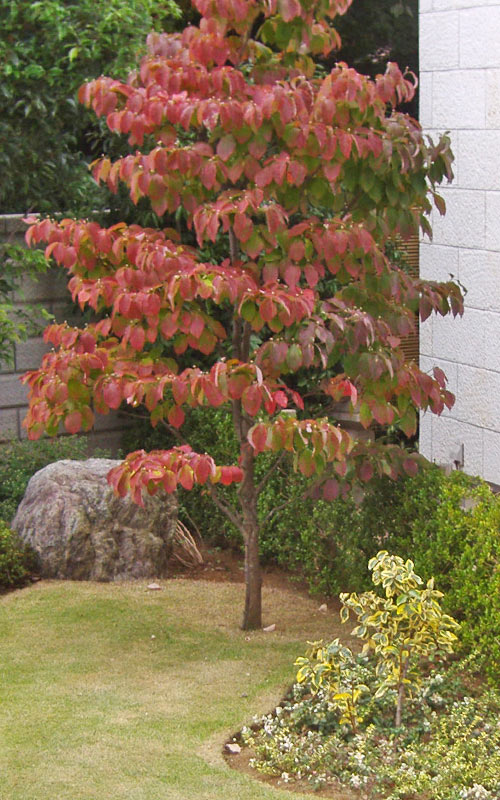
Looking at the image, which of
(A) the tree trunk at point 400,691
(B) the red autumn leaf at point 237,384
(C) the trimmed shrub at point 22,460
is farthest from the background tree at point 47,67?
(A) the tree trunk at point 400,691

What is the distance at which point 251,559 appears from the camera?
634 centimetres

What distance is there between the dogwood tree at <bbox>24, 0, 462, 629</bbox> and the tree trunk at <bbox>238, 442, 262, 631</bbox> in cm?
50

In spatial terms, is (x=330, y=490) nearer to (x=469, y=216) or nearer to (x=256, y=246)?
(x=256, y=246)

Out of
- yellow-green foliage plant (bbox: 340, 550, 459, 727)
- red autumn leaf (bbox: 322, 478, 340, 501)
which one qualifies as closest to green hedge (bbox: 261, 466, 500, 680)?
red autumn leaf (bbox: 322, 478, 340, 501)

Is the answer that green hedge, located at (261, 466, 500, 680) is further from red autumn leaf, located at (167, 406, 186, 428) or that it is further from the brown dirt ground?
red autumn leaf, located at (167, 406, 186, 428)

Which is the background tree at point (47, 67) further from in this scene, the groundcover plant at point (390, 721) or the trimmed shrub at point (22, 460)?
the groundcover plant at point (390, 721)

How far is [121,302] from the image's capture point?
5.41 metres

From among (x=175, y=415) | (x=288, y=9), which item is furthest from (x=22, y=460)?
(x=288, y=9)

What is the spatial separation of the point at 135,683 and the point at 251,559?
1.05 m

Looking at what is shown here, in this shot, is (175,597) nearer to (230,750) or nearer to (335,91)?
(230,750)

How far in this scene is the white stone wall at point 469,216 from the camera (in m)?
6.92

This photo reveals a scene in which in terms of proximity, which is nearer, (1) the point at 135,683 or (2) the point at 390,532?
(1) the point at 135,683

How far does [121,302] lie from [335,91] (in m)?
1.41

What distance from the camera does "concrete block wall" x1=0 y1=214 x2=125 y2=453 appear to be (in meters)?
9.28
